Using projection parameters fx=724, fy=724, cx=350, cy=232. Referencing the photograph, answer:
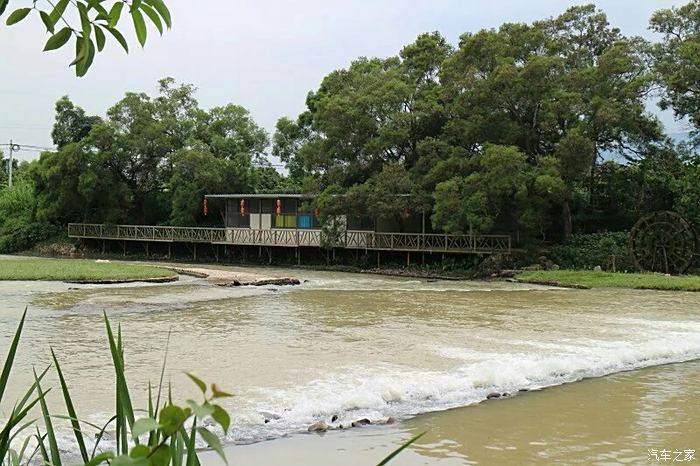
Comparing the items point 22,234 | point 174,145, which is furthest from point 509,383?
point 22,234

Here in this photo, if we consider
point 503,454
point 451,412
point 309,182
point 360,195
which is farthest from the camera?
point 309,182

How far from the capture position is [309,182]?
31656mm

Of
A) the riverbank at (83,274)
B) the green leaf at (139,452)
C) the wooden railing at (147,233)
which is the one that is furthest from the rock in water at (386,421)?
the wooden railing at (147,233)

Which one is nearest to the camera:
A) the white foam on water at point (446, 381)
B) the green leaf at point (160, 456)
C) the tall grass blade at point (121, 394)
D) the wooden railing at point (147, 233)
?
the green leaf at point (160, 456)

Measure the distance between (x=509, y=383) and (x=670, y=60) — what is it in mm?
24056

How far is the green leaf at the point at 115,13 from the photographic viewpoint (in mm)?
1519

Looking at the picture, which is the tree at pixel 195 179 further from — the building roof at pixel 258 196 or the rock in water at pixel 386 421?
the rock in water at pixel 386 421

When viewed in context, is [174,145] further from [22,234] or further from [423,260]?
[423,260]

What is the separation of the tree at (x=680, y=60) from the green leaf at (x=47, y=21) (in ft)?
91.8

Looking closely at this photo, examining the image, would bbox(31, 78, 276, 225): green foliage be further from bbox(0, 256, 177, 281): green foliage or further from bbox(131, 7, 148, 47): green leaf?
bbox(131, 7, 148, 47): green leaf

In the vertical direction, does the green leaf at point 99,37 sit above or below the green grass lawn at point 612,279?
above

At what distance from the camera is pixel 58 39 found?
1.53 meters

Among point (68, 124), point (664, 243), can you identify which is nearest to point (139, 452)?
point (664, 243)

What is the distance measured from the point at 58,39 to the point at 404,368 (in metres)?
7.82
